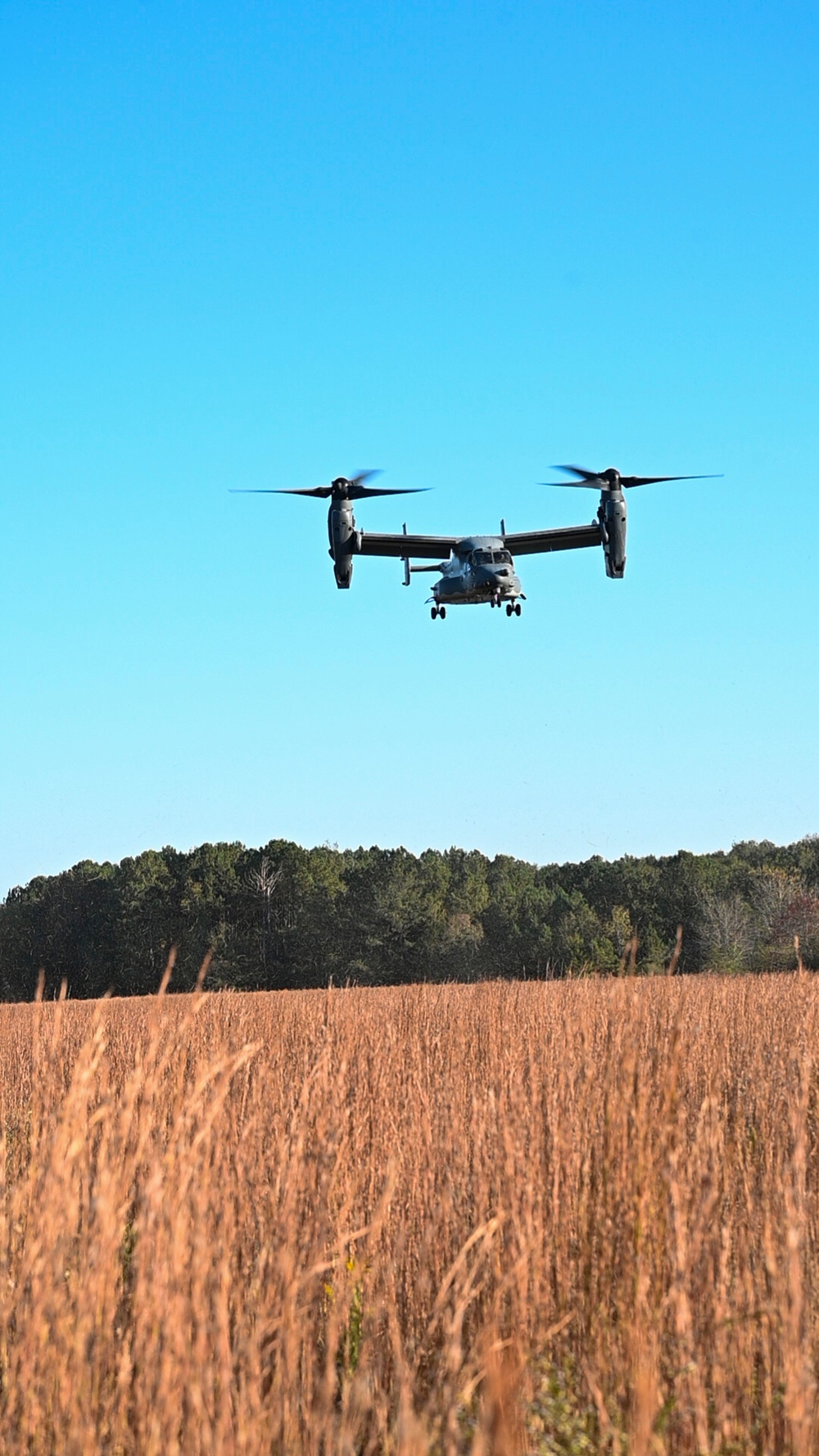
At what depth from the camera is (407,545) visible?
26062mm

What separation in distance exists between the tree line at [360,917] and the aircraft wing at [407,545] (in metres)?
25.4

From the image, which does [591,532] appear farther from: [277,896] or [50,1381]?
[277,896]

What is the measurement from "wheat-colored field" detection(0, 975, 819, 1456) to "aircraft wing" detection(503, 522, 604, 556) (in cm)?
1977

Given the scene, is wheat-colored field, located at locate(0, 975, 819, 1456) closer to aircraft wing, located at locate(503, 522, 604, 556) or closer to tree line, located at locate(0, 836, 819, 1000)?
aircraft wing, located at locate(503, 522, 604, 556)

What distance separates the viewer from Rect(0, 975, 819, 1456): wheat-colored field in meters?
2.96

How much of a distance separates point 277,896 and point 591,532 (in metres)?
39.5

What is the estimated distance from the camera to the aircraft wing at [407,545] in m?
25.2

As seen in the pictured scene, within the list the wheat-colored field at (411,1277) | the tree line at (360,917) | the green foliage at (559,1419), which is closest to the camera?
the wheat-colored field at (411,1277)

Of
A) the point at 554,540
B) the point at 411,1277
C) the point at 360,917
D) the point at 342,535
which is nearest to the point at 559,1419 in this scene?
the point at 411,1277

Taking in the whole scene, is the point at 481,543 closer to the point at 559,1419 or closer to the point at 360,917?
the point at 559,1419

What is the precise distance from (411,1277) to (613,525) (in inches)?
835

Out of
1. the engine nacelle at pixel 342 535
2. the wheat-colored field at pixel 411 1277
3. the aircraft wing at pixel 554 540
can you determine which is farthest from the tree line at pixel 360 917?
the wheat-colored field at pixel 411 1277

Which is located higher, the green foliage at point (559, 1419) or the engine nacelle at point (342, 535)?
the engine nacelle at point (342, 535)

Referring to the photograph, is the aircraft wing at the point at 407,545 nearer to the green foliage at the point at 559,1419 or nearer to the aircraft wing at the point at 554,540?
the aircraft wing at the point at 554,540
